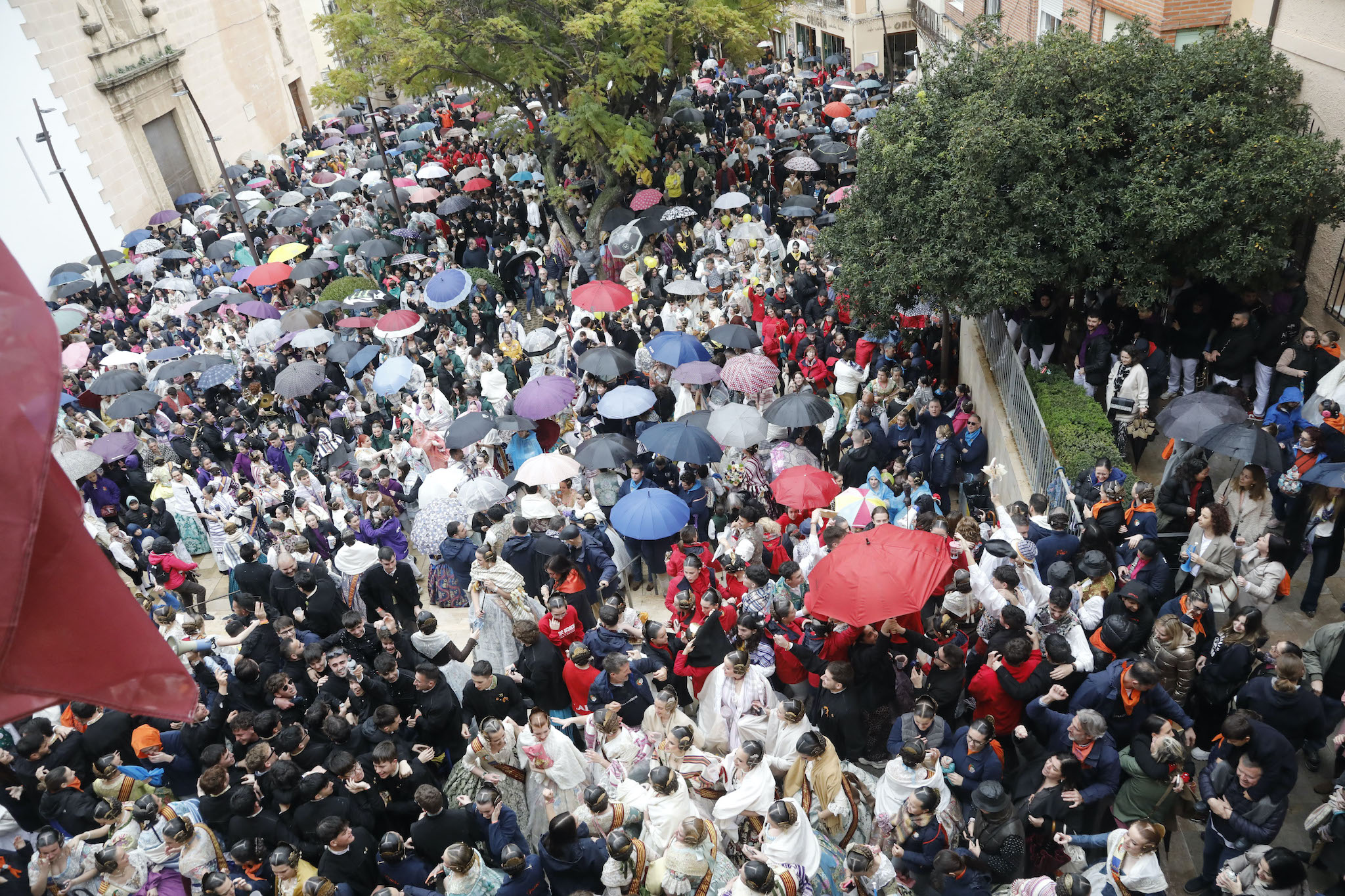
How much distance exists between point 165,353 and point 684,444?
428 inches

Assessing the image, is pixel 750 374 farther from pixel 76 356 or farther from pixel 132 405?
pixel 76 356

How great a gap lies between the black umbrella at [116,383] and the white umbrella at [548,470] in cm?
830

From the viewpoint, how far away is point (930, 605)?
785 centimetres

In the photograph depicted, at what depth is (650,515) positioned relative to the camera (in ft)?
29.2

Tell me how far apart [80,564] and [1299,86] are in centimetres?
1339

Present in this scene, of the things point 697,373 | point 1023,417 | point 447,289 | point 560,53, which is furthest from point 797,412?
point 560,53

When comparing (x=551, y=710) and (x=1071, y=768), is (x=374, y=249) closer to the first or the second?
(x=551, y=710)

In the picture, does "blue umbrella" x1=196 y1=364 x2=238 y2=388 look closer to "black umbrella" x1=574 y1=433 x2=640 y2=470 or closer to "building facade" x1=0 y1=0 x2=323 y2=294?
"black umbrella" x1=574 y1=433 x2=640 y2=470

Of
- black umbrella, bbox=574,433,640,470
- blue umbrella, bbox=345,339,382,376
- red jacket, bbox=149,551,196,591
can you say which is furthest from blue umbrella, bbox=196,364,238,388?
black umbrella, bbox=574,433,640,470

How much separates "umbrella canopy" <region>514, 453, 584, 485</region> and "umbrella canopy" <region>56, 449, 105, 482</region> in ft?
18.8

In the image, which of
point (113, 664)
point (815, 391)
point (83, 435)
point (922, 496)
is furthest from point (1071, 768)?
point (83, 435)

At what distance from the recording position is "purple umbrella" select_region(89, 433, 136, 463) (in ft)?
41.2

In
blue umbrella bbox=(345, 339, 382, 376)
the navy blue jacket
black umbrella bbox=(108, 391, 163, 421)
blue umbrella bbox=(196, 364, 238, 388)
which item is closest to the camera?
the navy blue jacket

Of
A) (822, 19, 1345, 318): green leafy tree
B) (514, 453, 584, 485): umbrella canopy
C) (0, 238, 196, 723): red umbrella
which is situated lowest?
(514, 453, 584, 485): umbrella canopy
